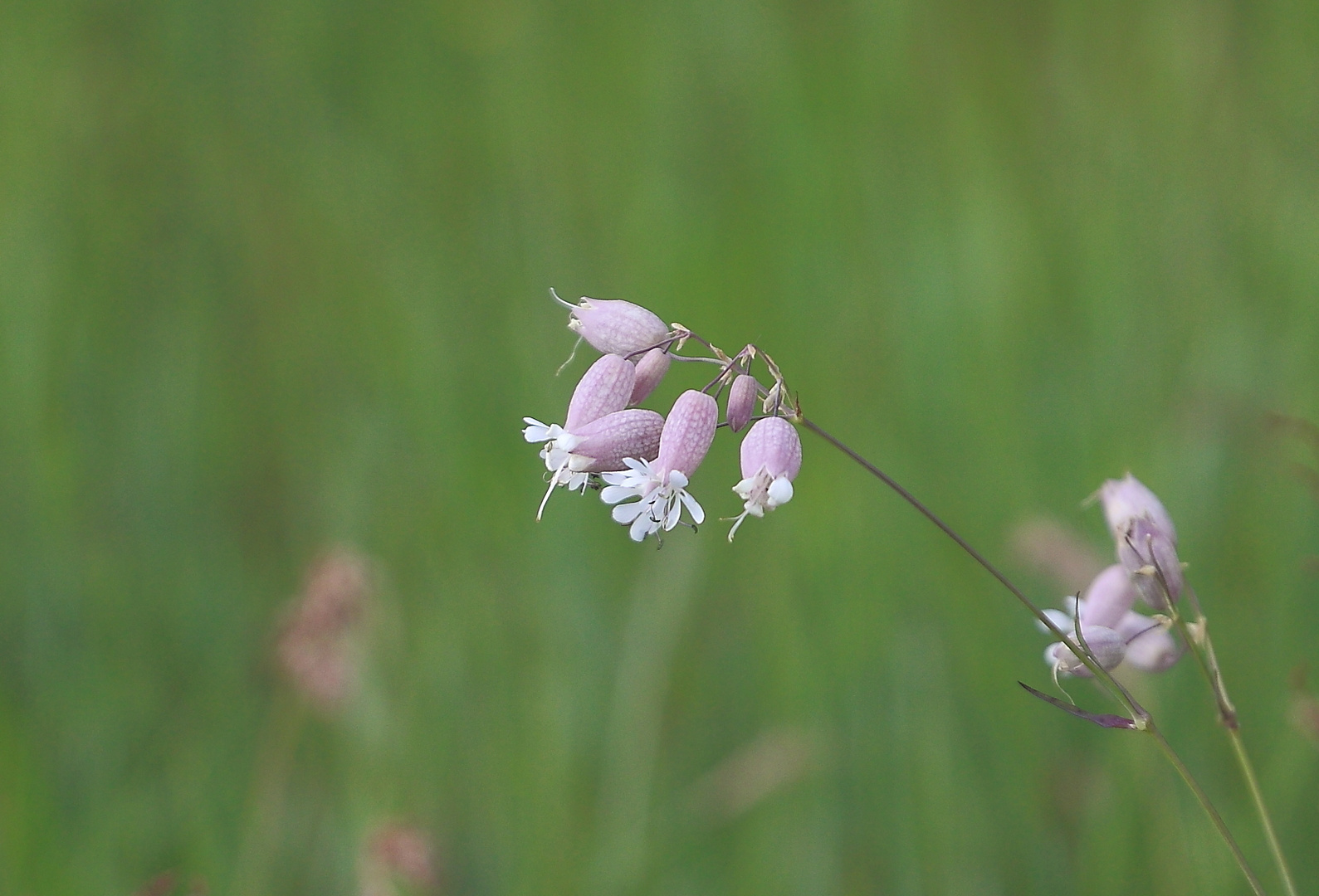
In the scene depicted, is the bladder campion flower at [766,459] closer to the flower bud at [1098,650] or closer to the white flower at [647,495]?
the white flower at [647,495]

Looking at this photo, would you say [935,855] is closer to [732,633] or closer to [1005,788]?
[1005,788]

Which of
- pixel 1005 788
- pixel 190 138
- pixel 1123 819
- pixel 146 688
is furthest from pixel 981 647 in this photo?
pixel 190 138

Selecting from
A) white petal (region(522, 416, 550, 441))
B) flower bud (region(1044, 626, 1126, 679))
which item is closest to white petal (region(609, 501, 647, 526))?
white petal (region(522, 416, 550, 441))

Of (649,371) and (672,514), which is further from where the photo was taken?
(649,371)

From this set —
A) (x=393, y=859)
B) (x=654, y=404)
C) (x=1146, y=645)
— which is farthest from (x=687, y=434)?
(x=654, y=404)

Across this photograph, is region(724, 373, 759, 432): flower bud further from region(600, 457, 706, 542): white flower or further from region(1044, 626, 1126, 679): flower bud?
region(1044, 626, 1126, 679): flower bud

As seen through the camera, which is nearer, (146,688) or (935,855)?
(935,855)

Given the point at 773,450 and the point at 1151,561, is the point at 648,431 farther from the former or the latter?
the point at 1151,561
